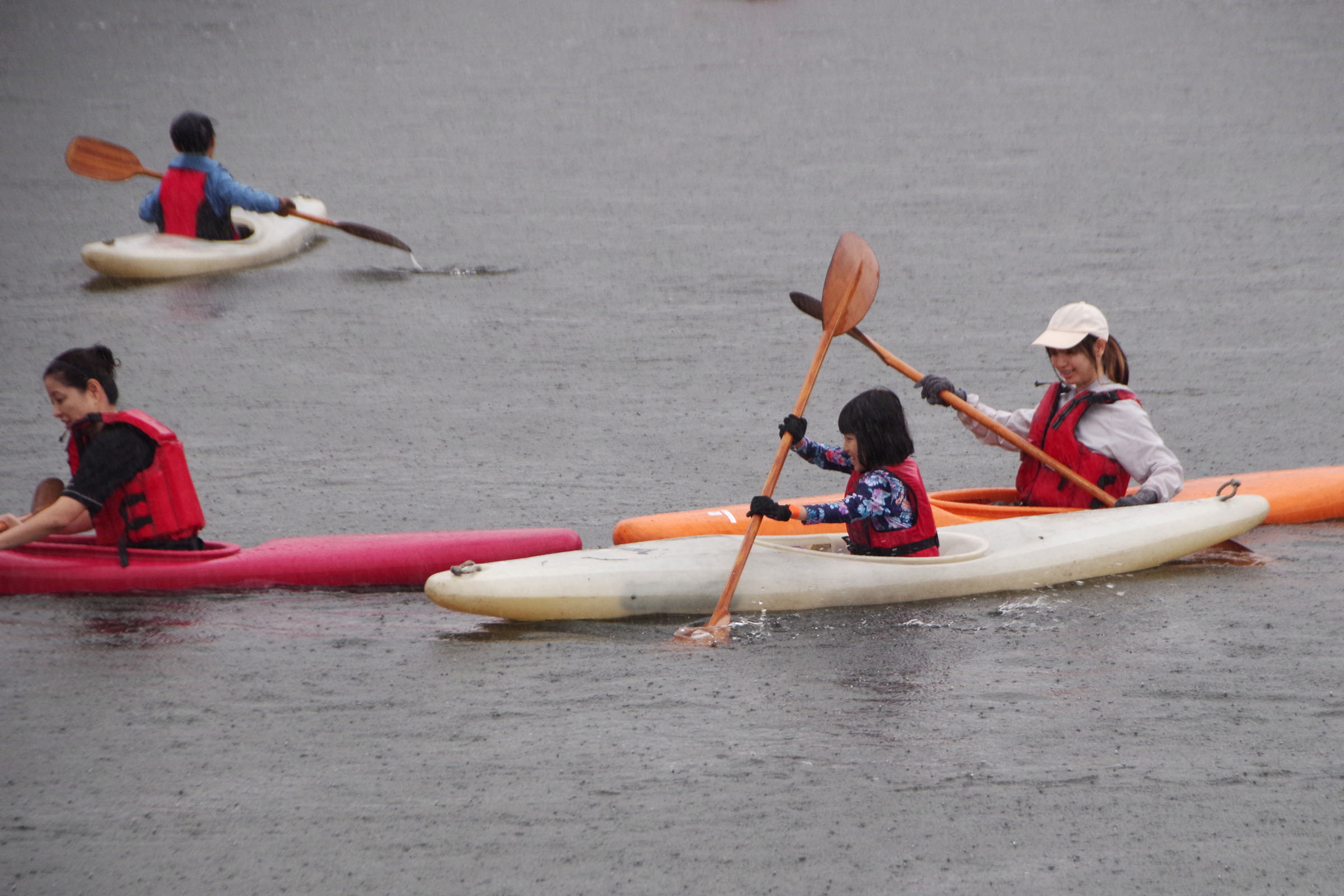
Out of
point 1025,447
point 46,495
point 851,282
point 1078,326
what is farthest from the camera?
point 851,282

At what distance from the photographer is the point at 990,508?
18.7 feet

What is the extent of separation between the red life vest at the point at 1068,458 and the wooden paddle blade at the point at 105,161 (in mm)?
7258

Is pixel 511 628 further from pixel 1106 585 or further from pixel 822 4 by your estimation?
pixel 822 4

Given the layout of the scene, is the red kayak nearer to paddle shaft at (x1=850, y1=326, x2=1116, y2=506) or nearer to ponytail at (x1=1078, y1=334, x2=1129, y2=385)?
paddle shaft at (x1=850, y1=326, x2=1116, y2=506)

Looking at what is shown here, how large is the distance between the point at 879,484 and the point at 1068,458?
1.00m

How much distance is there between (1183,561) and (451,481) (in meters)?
3.12

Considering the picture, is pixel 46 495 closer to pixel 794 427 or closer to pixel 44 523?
pixel 44 523

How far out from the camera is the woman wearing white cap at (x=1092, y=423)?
5570 mm

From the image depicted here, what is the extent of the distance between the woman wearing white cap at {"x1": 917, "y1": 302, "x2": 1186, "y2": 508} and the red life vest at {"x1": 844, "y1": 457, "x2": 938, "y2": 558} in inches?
21.6

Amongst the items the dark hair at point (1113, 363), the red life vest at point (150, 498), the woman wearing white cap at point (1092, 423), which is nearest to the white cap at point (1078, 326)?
the woman wearing white cap at point (1092, 423)

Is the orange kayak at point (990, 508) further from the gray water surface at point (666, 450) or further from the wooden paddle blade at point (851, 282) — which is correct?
the wooden paddle blade at point (851, 282)

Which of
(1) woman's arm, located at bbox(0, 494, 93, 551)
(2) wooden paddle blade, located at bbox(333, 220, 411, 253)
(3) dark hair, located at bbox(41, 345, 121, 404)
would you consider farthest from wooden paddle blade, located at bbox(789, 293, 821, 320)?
(2) wooden paddle blade, located at bbox(333, 220, 411, 253)

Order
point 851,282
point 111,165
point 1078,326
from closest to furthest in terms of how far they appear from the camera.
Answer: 1. point 1078,326
2. point 851,282
3. point 111,165

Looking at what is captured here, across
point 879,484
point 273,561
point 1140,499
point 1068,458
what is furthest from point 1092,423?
point 273,561
